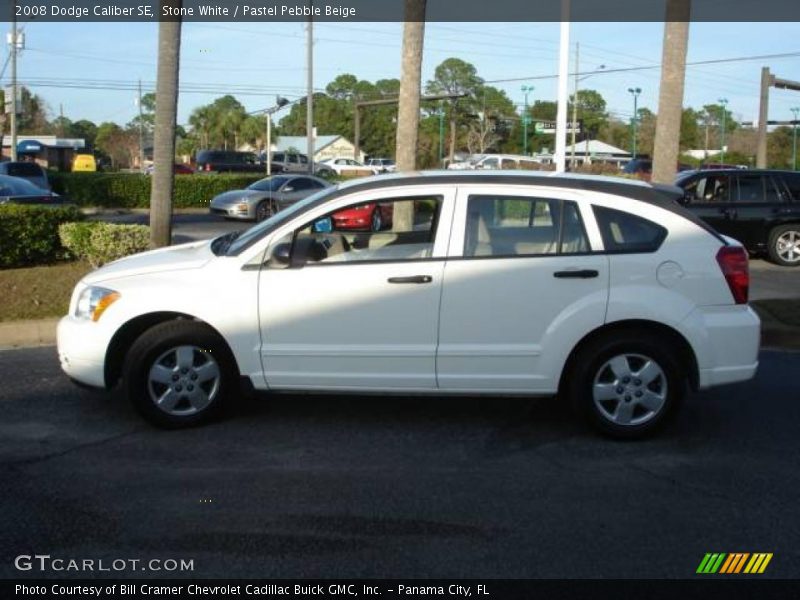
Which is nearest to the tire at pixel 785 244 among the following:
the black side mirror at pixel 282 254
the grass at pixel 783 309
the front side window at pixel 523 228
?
the grass at pixel 783 309

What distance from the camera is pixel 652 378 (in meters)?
5.86

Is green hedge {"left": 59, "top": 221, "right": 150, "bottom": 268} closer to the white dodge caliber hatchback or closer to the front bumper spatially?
the front bumper

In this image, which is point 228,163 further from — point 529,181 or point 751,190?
point 529,181

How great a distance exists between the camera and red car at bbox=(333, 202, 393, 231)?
244 inches

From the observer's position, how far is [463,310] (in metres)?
5.80

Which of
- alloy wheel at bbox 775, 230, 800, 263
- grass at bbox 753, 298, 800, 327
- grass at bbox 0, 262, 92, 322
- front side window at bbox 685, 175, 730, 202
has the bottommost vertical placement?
grass at bbox 0, 262, 92, 322

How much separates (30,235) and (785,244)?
1159 cm

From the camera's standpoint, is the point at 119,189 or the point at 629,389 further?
the point at 119,189

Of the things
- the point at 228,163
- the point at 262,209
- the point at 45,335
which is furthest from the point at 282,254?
the point at 228,163

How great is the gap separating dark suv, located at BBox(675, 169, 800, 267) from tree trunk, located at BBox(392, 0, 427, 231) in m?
4.62
